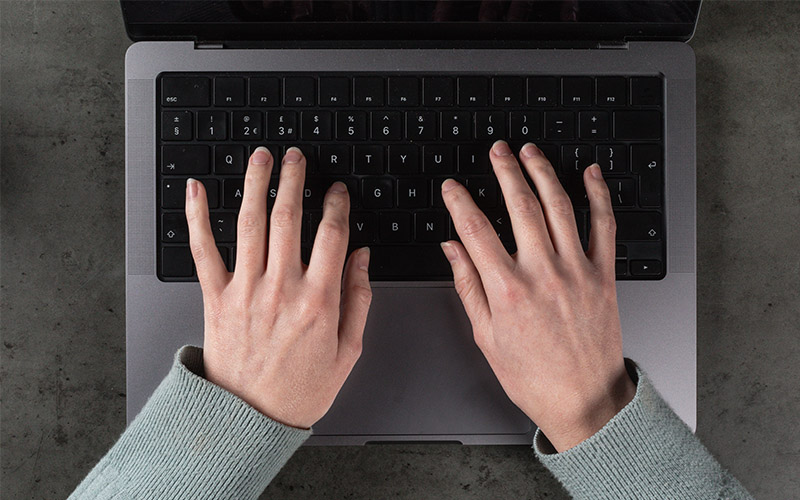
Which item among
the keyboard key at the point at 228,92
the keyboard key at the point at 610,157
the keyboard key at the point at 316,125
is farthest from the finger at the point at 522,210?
the keyboard key at the point at 228,92

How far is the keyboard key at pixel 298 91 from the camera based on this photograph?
2.26ft

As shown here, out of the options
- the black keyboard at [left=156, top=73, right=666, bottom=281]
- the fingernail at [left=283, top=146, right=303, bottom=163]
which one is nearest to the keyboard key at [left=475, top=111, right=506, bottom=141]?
the black keyboard at [left=156, top=73, right=666, bottom=281]

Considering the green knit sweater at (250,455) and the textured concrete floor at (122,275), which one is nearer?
A: the green knit sweater at (250,455)

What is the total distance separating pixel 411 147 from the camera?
690 mm

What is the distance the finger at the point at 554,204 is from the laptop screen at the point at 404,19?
161 mm

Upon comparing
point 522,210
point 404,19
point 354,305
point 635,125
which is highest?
point 404,19

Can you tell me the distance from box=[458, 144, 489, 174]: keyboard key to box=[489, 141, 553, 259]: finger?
0.02m

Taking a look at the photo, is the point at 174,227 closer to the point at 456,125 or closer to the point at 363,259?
the point at 363,259

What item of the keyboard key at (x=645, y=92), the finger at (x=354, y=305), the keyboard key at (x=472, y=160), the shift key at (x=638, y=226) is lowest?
the finger at (x=354, y=305)

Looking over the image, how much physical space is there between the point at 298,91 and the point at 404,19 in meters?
0.16

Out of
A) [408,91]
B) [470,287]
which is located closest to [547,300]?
[470,287]

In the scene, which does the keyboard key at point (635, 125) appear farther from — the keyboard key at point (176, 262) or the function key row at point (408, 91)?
the keyboard key at point (176, 262)

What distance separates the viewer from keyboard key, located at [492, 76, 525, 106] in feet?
2.27

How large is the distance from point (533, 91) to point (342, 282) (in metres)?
0.33
